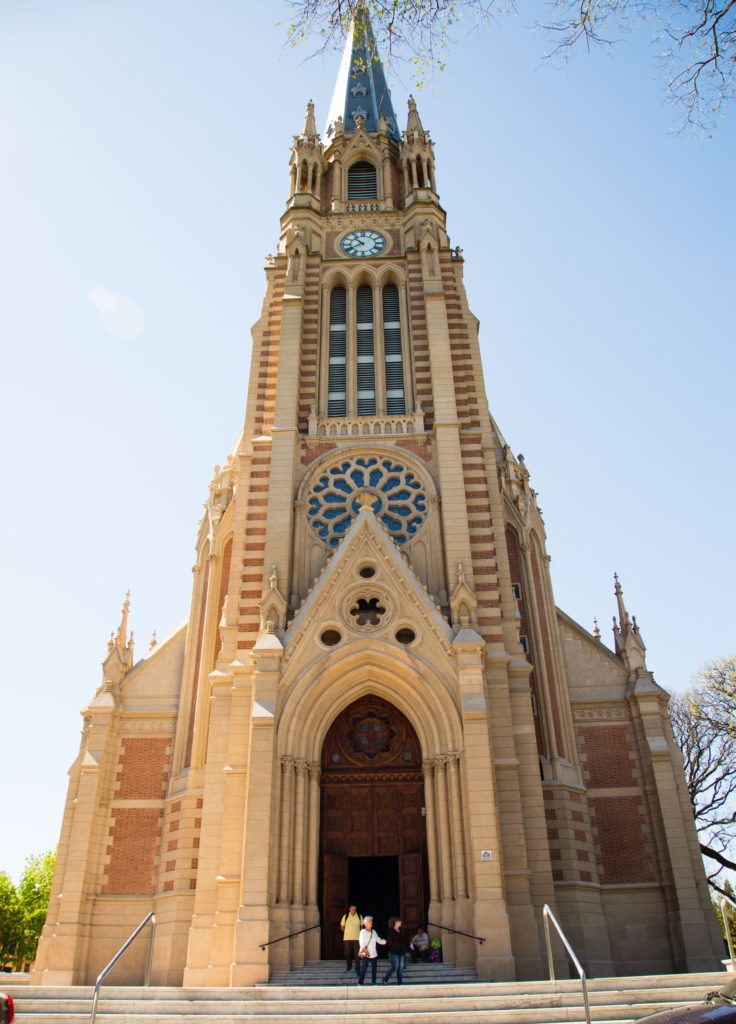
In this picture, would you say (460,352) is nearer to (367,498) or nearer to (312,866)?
(367,498)

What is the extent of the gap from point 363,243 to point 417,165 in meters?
5.00

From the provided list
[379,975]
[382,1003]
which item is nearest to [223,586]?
[379,975]

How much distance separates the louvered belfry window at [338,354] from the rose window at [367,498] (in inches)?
113

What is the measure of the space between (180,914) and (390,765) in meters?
6.57

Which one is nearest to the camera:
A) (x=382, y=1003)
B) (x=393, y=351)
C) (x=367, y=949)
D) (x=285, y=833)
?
(x=382, y=1003)

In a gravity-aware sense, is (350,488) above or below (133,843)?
above

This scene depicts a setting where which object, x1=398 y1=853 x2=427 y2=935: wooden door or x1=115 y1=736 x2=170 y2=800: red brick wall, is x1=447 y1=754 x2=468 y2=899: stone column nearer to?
x1=398 y1=853 x2=427 y2=935: wooden door

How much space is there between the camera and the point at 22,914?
Answer: 4788 cm

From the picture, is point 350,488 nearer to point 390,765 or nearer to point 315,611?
point 315,611

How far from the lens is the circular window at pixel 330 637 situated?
72.5 feet

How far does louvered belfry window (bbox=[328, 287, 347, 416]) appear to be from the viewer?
28703 millimetres

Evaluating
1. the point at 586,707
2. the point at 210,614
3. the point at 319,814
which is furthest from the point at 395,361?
the point at 319,814

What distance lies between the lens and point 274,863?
18.8 m

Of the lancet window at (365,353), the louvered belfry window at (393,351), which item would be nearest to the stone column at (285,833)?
the lancet window at (365,353)
